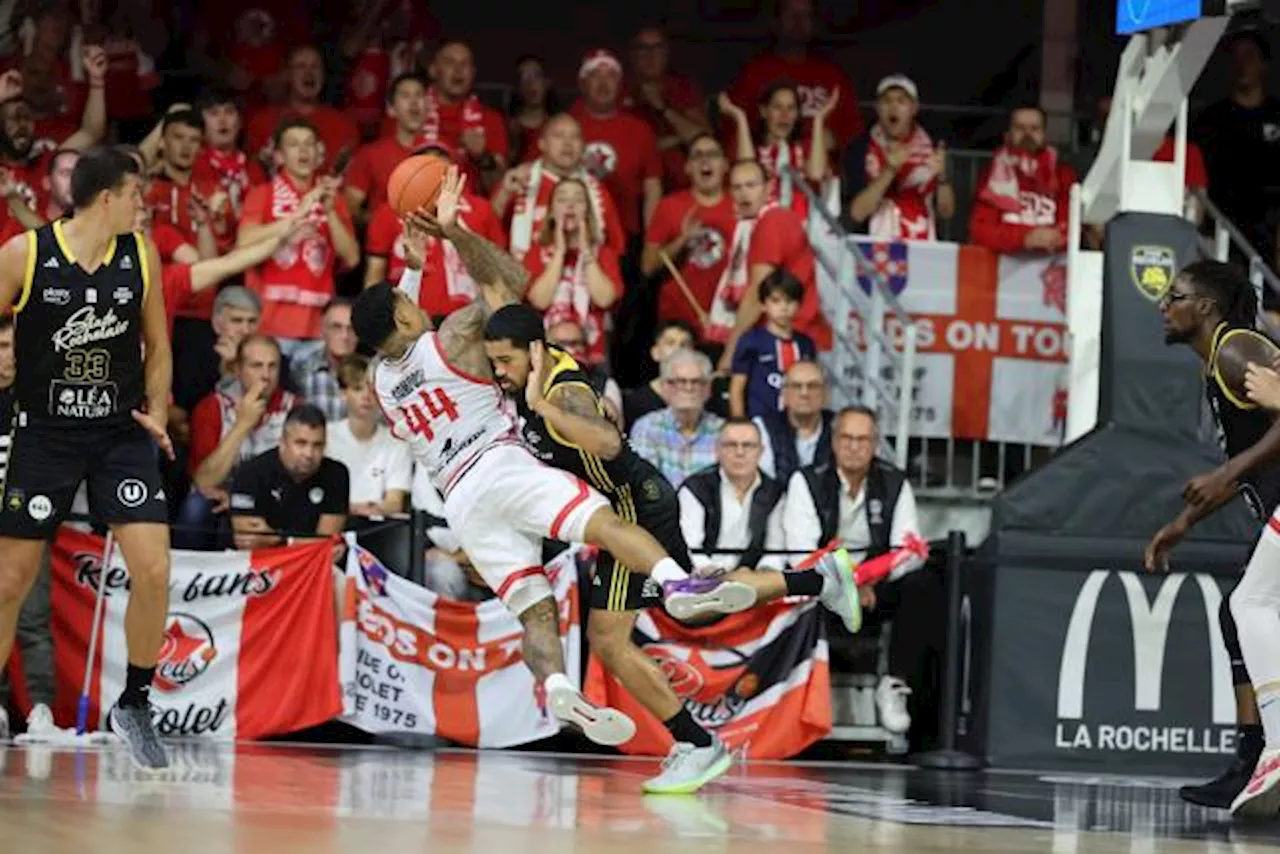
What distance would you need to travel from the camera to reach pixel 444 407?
10.9 m

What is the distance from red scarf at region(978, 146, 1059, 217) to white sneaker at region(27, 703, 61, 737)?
7.30 metres

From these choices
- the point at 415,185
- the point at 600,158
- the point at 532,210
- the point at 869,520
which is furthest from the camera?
the point at 600,158

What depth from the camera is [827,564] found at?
10719mm

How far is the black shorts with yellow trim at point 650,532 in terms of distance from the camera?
424 inches

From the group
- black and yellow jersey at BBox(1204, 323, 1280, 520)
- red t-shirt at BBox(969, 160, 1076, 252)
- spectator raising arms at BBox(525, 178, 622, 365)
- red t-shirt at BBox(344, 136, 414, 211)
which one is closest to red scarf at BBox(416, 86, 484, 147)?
red t-shirt at BBox(344, 136, 414, 211)

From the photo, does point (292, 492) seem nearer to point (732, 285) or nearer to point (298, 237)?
point (298, 237)

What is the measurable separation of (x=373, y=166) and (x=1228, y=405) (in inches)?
290

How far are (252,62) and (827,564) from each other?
892 cm

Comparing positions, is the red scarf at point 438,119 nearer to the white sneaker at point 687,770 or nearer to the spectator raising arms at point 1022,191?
the spectator raising arms at point 1022,191

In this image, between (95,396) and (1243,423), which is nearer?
(95,396)

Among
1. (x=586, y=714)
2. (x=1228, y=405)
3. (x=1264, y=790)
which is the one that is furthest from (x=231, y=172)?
(x=1264, y=790)

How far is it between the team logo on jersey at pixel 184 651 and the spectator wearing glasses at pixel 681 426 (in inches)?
110

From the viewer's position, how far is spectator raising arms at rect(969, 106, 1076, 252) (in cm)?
1664

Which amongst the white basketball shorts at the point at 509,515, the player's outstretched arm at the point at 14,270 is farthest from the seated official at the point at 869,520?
the player's outstretched arm at the point at 14,270
